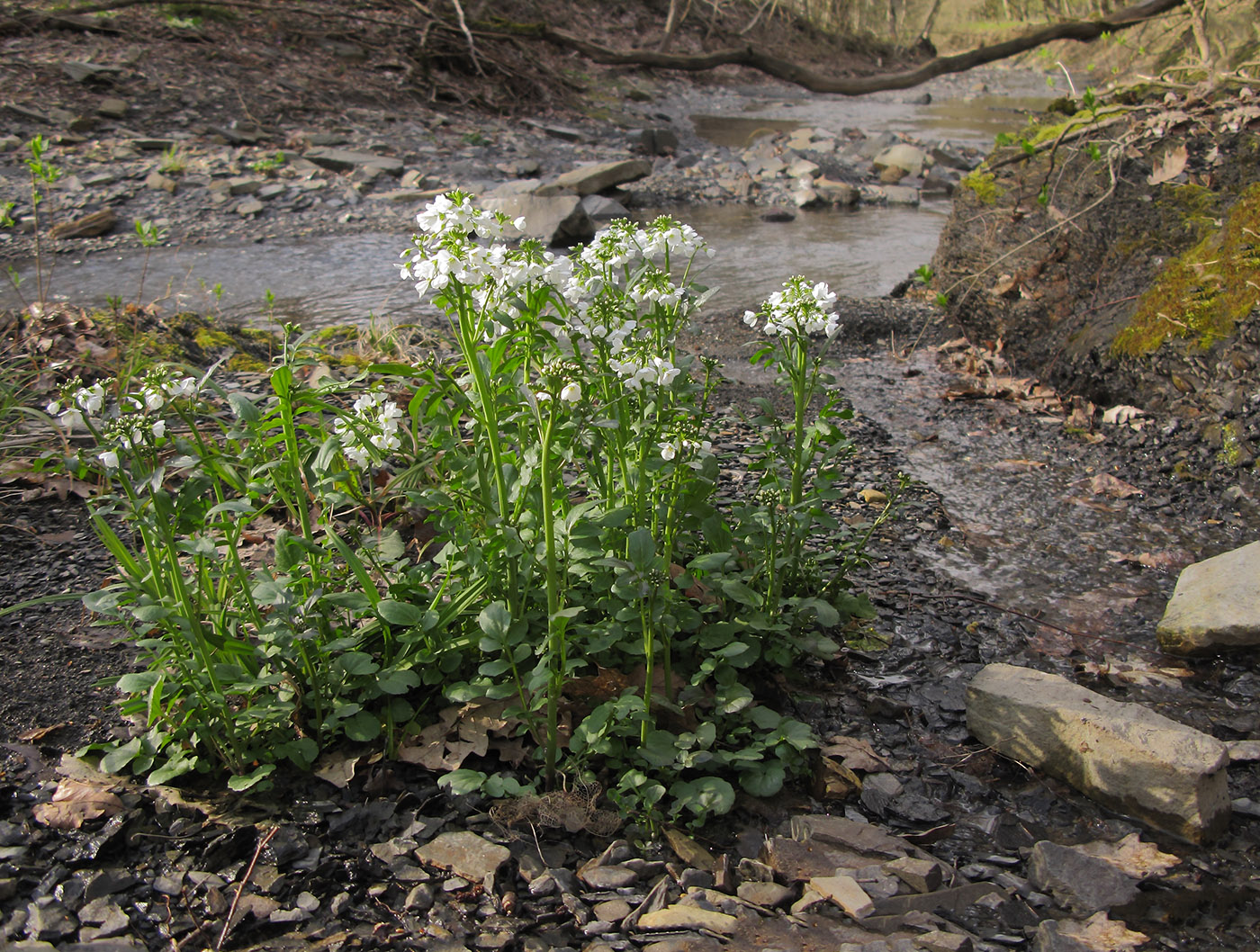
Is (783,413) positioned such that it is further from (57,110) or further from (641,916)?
(57,110)

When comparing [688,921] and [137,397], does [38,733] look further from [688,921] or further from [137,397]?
[688,921]

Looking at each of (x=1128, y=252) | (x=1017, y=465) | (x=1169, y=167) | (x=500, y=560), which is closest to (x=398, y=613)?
(x=500, y=560)

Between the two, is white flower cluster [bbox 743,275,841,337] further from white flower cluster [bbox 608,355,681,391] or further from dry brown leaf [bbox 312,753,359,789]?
dry brown leaf [bbox 312,753,359,789]

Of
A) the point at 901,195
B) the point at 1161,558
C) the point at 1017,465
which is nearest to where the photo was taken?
the point at 1161,558

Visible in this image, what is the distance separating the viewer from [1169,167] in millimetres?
4594

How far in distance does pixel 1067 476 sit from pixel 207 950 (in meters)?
3.71

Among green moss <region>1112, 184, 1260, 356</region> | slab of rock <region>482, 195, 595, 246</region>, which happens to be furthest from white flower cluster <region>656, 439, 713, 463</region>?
slab of rock <region>482, 195, 595, 246</region>

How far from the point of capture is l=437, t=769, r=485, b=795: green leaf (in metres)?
1.84

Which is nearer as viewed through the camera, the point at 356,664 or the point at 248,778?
the point at 248,778

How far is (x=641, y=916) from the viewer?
5.45 feet

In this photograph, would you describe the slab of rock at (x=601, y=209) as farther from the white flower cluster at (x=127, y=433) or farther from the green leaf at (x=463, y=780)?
the green leaf at (x=463, y=780)

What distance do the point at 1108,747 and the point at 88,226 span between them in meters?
8.84

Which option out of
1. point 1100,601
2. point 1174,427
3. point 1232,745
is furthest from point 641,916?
point 1174,427

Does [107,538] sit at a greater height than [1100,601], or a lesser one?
greater
